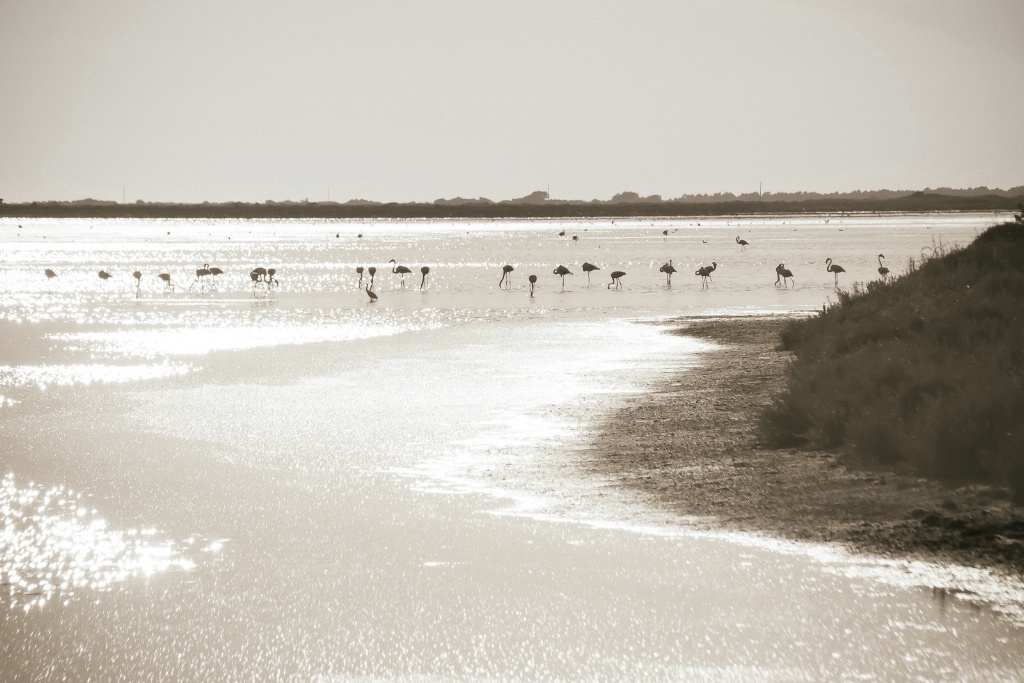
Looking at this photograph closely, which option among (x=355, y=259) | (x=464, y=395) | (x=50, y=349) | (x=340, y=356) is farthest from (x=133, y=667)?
(x=355, y=259)

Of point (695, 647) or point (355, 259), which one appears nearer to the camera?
point (695, 647)

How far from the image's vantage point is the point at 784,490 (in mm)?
9336

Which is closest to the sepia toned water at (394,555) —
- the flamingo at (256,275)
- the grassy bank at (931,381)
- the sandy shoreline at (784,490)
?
the sandy shoreline at (784,490)

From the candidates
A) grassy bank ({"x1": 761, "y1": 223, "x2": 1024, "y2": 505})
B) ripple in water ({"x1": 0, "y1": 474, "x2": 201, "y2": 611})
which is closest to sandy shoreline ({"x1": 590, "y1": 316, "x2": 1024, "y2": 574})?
grassy bank ({"x1": 761, "y1": 223, "x2": 1024, "y2": 505})

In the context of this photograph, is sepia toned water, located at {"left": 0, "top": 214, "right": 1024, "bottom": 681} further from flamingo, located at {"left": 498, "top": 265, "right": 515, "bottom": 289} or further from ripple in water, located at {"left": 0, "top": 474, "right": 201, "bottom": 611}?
flamingo, located at {"left": 498, "top": 265, "right": 515, "bottom": 289}

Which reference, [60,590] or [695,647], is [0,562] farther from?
[695,647]

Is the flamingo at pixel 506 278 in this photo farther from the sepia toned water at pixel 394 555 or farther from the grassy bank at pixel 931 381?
the grassy bank at pixel 931 381

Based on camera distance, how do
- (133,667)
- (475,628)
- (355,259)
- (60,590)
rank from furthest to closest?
1. (355,259)
2. (60,590)
3. (475,628)
4. (133,667)

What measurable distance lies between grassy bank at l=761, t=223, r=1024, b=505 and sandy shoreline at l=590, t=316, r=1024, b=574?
0.31m

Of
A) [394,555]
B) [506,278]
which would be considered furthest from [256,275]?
[394,555]

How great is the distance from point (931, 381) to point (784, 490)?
2522mm

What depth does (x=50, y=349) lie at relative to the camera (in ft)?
67.7

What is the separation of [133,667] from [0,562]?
7.57 ft

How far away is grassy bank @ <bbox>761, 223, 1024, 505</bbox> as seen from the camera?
938 cm
